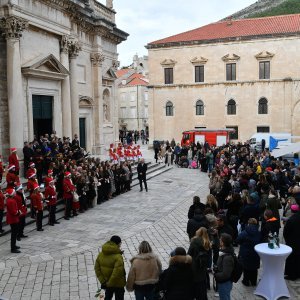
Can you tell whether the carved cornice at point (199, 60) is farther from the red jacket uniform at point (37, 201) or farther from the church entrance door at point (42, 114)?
the red jacket uniform at point (37, 201)

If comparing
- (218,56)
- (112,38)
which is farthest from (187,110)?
(112,38)

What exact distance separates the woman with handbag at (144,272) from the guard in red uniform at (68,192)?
8609 mm

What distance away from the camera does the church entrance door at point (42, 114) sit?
21212 mm

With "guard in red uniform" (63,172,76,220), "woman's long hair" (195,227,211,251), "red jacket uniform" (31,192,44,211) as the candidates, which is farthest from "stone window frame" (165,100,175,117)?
"woman's long hair" (195,227,211,251)

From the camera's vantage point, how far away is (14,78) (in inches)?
727

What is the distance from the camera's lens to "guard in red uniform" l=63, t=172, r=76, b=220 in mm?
14953

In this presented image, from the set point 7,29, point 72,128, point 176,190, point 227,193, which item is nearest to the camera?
point 227,193

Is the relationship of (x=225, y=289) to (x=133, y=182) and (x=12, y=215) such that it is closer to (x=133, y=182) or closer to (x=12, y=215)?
(x=12, y=215)

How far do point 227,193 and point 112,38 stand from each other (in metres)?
19.7

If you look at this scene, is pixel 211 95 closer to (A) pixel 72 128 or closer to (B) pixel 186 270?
(A) pixel 72 128

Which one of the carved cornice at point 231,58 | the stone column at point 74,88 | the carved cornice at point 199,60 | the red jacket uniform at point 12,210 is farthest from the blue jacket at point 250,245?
the carved cornice at point 199,60

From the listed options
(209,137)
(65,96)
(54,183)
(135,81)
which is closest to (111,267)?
(54,183)

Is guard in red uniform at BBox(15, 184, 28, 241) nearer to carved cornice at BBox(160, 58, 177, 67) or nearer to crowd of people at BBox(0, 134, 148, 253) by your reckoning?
crowd of people at BBox(0, 134, 148, 253)

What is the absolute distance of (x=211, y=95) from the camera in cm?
4553
